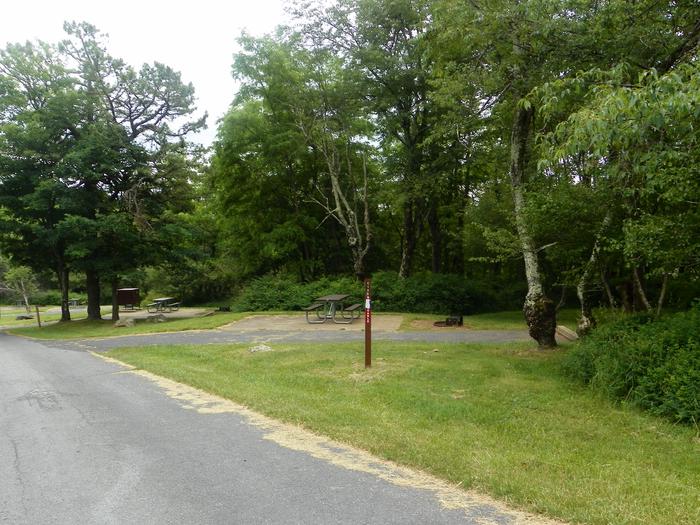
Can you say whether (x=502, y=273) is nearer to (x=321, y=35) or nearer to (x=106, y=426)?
(x=321, y=35)

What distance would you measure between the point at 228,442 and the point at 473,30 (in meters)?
8.54

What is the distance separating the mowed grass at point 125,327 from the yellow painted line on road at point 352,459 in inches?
466

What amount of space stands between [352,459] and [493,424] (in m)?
1.99

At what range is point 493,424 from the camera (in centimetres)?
599

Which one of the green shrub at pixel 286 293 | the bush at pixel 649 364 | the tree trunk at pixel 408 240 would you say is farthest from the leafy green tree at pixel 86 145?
the bush at pixel 649 364

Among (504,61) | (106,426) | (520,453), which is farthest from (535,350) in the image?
(106,426)

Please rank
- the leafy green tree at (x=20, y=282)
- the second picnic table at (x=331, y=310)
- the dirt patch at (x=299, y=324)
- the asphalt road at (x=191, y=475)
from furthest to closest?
the leafy green tree at (x=20, y=282)
the second picnic table at (x=331, y=310)
the dirt patch at (x=299, y=324)
the asphalt road at (x=191, y=475)

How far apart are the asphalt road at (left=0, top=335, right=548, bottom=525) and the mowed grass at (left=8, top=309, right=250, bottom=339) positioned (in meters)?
12.0

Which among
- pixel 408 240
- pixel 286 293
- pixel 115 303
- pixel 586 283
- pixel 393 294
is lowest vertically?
pixel 115 303

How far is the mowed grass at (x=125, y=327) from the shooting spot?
1912 centimetres

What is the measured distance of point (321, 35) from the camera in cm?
2312

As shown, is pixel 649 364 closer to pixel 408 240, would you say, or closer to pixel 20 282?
pixel 408 240

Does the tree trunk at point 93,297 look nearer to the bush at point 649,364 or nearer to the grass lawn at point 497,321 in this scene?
the grass lawn at point 497,321

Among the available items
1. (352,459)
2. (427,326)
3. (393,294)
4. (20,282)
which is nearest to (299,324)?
(427,326)
